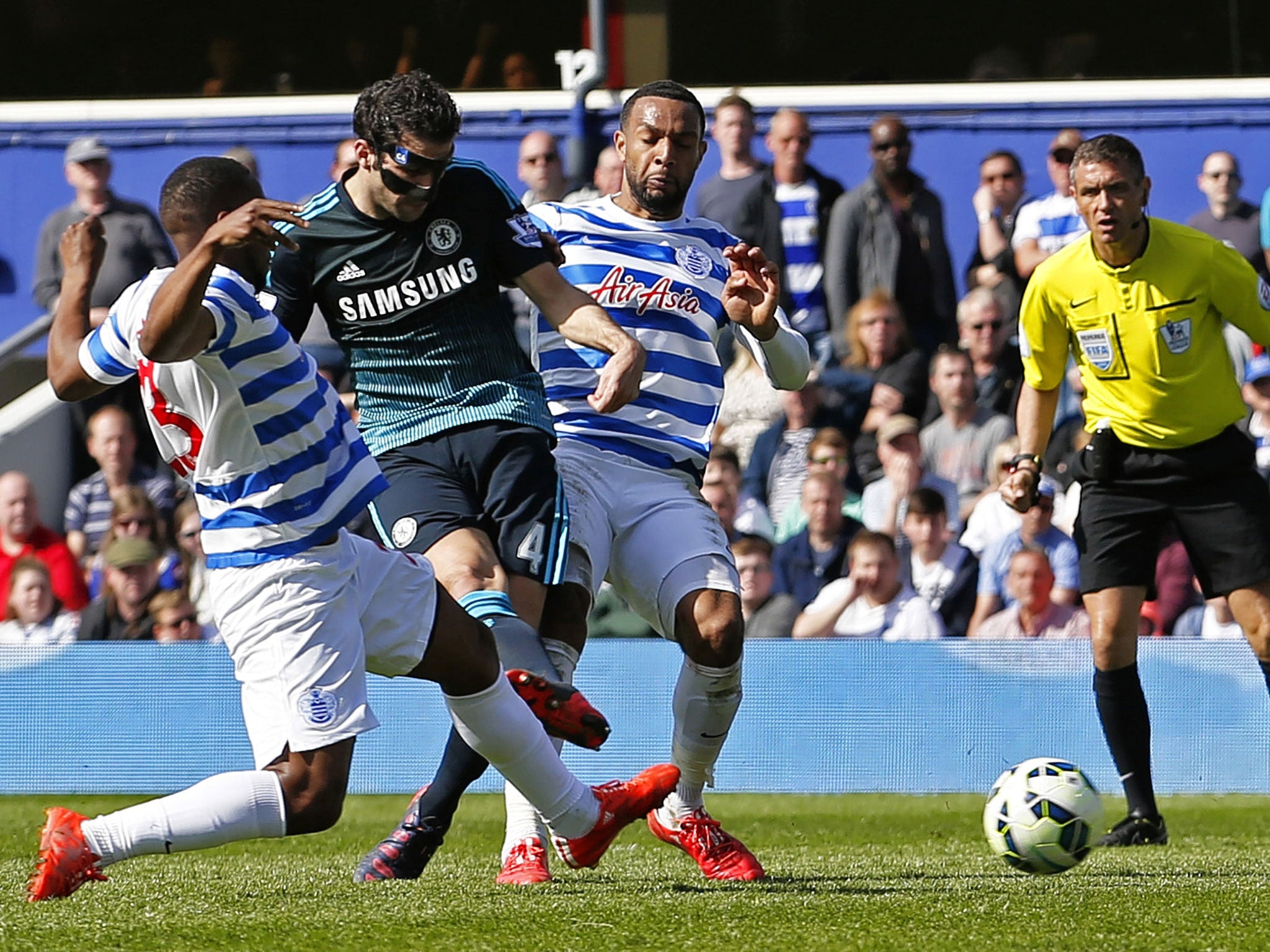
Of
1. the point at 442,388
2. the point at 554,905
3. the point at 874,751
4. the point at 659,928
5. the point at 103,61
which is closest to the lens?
the point at 659,928

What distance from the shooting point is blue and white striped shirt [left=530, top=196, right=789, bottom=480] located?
18.5ft

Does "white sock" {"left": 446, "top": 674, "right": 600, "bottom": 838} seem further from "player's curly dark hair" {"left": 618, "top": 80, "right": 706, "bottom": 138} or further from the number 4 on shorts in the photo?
"player's curly dark hair" {"left": 618, "top": 80, "right": 706, "bottom": 138}

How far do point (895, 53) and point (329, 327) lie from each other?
7.81 meters

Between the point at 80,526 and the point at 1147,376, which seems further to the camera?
the point at 80,526

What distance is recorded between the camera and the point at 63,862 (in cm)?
413

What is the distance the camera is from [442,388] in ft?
16.9

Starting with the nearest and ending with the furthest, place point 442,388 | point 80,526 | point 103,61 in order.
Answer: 1. point 442,388
2. point 80,526
3. point 103,61

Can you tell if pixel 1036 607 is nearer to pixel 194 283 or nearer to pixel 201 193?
pixel 201 193

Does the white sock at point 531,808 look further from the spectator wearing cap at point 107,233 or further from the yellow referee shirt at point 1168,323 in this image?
the spectator wearing cap at point 107,233

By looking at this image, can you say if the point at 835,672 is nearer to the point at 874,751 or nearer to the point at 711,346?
the point at 874,751

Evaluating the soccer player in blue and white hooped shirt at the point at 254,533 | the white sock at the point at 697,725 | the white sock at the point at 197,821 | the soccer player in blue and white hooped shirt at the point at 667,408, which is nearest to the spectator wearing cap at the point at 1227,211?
the soccer player in blue and white hooped shirt at the point at 667,408

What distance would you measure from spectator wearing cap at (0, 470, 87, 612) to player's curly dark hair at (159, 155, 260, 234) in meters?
6.45

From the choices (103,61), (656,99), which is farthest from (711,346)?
(103,61)

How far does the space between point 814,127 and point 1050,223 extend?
1.85 m
